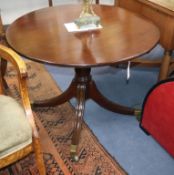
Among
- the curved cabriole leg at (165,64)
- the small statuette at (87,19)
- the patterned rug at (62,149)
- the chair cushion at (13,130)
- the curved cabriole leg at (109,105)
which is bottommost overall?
the patterned rug at (62,149)

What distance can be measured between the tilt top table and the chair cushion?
11.0 inches

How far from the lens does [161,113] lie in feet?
4.98

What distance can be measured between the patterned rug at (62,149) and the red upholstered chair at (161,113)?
29 centimetres

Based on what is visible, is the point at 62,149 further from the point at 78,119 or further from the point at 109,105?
the point at 109,105

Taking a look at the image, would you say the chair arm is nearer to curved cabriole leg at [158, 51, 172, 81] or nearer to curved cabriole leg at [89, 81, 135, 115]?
curved cabriole leg at [89, 81, 135, 115]

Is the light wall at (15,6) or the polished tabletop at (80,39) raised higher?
the polished tabletop at (80,39)

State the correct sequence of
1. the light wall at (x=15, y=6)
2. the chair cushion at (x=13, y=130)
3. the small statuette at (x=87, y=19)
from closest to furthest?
1. the chair cushion at (x=13, y=130)
2. the small statuette at (x=87, y=19)
3. the light wall at (x=15, y=6)

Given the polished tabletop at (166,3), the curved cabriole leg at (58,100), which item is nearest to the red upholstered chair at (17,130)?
the curved cabriole leg at (58,100)

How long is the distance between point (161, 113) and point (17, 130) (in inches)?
31.3

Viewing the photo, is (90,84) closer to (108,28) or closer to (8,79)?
(108,28)

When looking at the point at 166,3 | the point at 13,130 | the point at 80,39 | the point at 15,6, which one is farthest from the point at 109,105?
the point at 15,6

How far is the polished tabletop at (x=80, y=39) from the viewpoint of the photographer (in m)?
1.32

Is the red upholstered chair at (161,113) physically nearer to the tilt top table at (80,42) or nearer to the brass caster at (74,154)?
the tilt top table at (80,42)

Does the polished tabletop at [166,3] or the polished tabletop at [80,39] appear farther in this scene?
the polished tabletop at [166,3]
